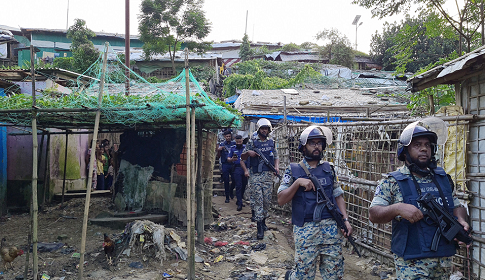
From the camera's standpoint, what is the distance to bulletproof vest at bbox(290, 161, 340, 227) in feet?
11.6

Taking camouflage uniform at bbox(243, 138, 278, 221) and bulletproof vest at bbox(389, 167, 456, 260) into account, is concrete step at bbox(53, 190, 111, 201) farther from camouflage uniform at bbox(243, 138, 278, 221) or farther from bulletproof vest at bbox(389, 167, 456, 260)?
bulletproof vest at bbox(389, 167, 456, 260)

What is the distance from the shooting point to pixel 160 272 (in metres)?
5.41

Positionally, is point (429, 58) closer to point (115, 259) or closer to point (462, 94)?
point (462, 94)

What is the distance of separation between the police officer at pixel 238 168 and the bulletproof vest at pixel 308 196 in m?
6.04

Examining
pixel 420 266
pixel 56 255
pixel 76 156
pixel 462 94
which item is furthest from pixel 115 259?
pixel 76 156

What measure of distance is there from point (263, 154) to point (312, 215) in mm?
3695

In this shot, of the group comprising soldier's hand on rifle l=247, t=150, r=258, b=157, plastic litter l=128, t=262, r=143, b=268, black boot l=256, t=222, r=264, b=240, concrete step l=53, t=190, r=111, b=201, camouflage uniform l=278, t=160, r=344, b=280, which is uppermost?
soldier's hand on rifle l=247, t=150, r=258, b=157

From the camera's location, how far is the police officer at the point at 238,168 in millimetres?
9742

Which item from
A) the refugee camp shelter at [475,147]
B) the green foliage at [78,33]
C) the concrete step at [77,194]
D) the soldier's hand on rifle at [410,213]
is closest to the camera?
the soldier's hand on rifle at [410,213]

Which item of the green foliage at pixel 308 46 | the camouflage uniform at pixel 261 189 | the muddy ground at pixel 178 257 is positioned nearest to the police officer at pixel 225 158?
the muddy ground at pixel 178 257

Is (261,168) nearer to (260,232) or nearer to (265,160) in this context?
(265,160)

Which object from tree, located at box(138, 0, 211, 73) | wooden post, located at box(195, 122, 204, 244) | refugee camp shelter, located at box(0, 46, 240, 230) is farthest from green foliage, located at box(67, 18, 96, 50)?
wooden post, located at box(195, 122, 204, 244)

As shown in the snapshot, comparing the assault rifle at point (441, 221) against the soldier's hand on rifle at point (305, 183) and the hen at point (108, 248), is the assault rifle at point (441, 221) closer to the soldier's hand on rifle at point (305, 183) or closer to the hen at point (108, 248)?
the soldier's hand on rifle at point (305, 183)

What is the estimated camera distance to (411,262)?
2.68m
